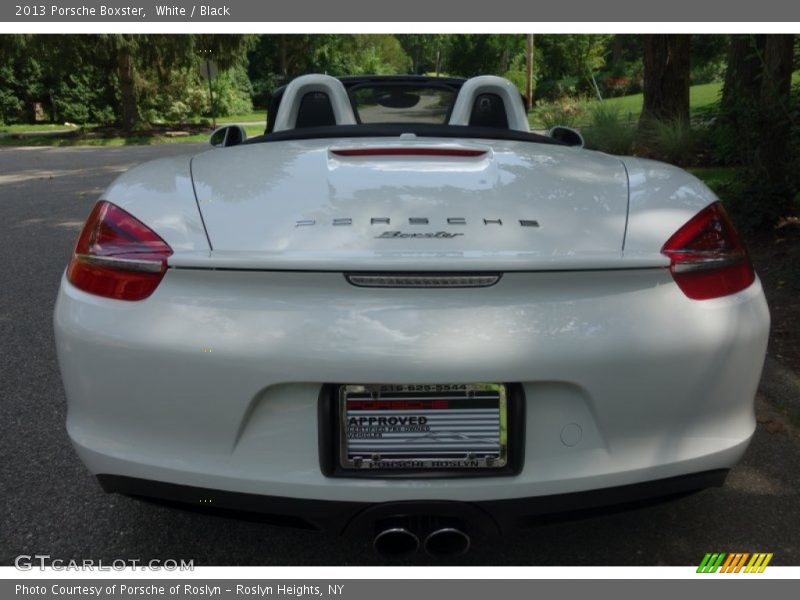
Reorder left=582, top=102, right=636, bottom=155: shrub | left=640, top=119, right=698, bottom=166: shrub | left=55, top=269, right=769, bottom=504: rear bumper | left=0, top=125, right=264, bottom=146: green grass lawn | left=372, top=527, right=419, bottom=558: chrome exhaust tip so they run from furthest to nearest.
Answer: left=0, top=125, right=264, bottom=146: green grass lawn < left=582, top=102, right=636, bottom=155: shrub < left=640, top=119, right=698, bottom=166: shrub < left=372, top=527, right=419, bottom=558: chrome exhaust tip < left=55, top=269, right=769, bottom=504: rear bumper

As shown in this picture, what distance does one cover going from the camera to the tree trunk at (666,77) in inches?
467

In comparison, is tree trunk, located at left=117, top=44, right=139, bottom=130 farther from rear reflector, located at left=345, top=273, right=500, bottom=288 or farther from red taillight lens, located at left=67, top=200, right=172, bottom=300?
rear reflector, located at left=345, top=273, right=500, bottom=288

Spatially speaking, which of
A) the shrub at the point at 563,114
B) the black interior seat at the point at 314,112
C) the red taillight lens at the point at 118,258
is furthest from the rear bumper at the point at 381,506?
the shrub at the point at 563,114

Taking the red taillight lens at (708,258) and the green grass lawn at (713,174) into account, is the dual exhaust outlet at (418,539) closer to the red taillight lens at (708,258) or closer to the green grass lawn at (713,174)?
the red taillight lens at (708,258)

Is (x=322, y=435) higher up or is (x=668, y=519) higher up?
(x=322, y=435)

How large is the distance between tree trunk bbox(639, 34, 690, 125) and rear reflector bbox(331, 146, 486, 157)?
10.6 metres

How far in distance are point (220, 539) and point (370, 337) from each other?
3.50ft

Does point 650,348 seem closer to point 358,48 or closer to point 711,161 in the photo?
point 711,161

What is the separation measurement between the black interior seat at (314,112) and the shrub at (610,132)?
9.13m

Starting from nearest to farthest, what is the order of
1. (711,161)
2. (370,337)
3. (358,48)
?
1. (370,337)
2. (711,161)
3. (358,48)

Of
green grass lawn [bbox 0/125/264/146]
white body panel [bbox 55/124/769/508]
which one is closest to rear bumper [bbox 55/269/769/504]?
white body panel [bbox 55/124/769/508]

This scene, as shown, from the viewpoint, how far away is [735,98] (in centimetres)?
646

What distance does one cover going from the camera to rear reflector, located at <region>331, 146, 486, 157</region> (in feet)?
8.13

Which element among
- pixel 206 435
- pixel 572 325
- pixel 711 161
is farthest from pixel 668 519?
pixel 711 161
